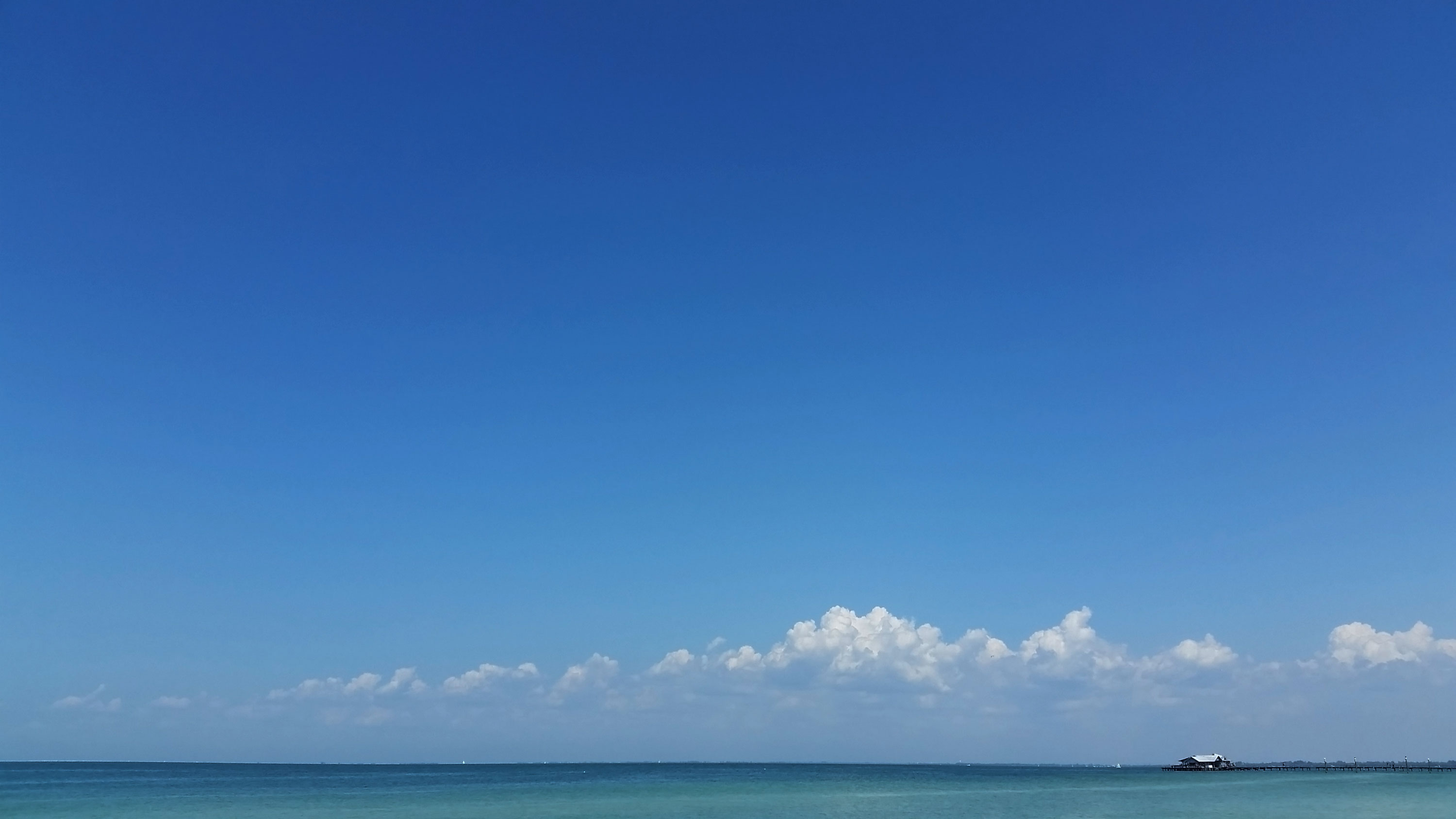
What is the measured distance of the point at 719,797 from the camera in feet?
304

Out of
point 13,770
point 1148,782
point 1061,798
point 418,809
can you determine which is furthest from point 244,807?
point 13,770

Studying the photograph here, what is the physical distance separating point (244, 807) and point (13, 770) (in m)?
151

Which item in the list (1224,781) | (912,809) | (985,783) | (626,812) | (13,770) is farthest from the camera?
(13,770)

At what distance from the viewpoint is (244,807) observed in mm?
79500

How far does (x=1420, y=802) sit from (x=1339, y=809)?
14.7 metres

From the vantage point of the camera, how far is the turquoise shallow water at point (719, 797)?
242 feet

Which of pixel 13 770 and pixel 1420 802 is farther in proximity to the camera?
pixel 13 770

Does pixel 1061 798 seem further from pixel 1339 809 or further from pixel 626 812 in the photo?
pixel 626 812

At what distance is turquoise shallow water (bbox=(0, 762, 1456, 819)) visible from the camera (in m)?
73.9

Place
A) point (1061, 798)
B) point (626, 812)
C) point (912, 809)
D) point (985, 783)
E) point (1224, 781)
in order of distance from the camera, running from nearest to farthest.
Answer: point (626, 812)
point (912, 809)
point (1061, 798)
point (1224, 781)
point (985, 783)

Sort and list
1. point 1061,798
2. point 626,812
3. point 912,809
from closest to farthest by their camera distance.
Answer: point 626,812 → point 912,809 → point 1061,798

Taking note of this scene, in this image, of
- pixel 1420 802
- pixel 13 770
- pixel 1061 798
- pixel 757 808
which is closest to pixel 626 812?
pixel 757 808

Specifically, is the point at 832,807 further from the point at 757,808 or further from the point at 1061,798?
the point at 1061,798

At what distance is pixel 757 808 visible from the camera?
77.2 meters
